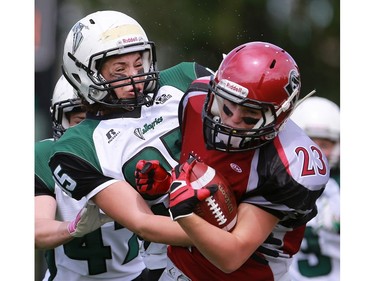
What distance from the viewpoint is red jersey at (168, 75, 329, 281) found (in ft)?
6.16

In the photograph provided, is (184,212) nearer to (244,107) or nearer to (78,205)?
(244,107)

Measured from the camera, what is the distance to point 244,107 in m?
1.88

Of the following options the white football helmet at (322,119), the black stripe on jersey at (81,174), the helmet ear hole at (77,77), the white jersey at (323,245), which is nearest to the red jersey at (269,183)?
the black stripe on jersey at (81,174)

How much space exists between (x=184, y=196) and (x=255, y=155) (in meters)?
0.24

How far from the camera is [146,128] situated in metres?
2.19

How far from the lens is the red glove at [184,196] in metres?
1.76

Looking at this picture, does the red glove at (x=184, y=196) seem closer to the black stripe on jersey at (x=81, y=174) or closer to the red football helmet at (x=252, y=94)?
the red football helmet at (x=252, y=94)

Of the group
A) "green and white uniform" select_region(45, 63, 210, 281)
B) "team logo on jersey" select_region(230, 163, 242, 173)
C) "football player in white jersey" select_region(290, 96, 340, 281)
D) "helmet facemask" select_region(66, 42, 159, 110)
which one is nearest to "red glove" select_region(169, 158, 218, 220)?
"team logo on jersey" select_region(230, 163, 242, 173)

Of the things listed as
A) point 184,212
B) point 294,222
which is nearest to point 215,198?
point 184,212

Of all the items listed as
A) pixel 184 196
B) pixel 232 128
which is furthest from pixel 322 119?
pixel 184 196

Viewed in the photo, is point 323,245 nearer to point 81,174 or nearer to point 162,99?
point 162,99

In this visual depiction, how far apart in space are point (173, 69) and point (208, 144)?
19.5 inches

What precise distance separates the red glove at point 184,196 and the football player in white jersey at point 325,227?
1342mm
